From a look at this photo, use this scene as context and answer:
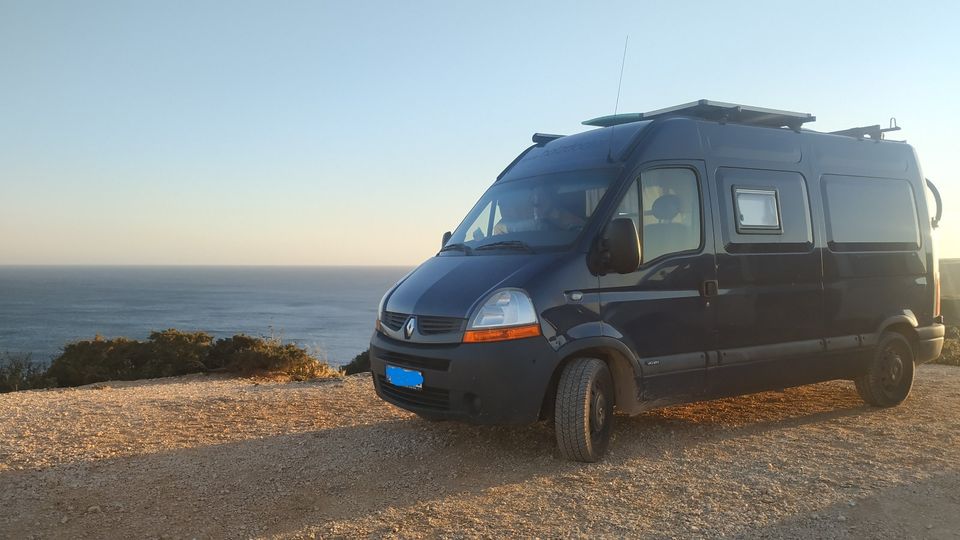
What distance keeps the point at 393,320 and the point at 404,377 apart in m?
A: 0.50

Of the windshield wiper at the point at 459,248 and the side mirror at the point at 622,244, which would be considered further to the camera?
the windshield wiper at the point at 459,248

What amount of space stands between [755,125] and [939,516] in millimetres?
3838

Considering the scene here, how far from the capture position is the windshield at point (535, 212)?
5.83 metres

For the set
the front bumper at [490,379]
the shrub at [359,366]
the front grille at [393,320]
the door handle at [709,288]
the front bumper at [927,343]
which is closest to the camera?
the front bumper at [490,379]

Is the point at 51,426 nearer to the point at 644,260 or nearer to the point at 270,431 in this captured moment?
the point at 270,431

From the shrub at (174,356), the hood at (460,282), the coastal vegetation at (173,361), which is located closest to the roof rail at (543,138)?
the hood at (460,282)

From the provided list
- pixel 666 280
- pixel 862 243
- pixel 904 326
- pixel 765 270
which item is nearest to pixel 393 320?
pixel 666 280

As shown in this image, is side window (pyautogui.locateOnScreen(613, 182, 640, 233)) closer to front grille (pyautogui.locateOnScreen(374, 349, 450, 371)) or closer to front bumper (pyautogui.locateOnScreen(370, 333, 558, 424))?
front bumper (pyautogui.locateOnScreen(370, 333, 558, 424))

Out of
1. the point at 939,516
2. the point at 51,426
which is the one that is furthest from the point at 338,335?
the point at 939,516

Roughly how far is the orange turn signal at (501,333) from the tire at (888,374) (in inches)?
164

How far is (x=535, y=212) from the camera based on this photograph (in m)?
6.17

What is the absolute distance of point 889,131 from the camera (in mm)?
7914

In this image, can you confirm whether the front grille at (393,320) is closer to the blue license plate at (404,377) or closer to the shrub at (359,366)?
the blue license plate at (404,377)

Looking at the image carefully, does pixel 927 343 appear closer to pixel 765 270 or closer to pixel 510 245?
pixel 765 270
